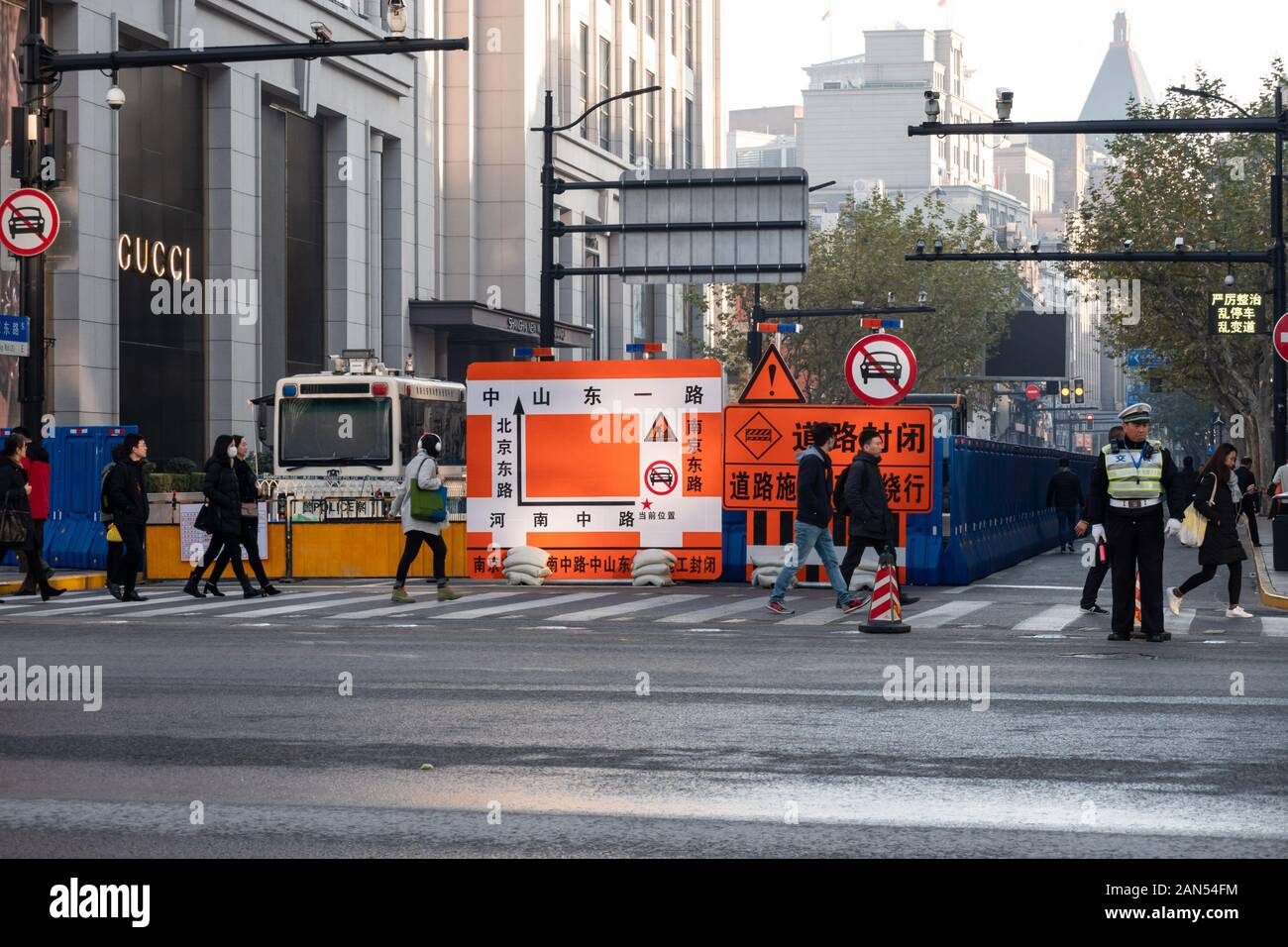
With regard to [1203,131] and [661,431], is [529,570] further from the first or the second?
[1203,131]

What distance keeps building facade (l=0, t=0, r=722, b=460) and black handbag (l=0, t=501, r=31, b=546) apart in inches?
474

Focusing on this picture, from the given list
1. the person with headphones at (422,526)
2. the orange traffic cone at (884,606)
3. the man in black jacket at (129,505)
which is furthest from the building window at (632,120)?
the orange traffic cone at (884,606)

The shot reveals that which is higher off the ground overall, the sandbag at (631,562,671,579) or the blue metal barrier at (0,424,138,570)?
the blue metal barrier at (0,424,138,570)

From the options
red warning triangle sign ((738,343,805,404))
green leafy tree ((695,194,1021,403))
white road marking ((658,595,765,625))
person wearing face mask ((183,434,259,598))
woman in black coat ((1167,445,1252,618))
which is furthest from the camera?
green leafy tree ((695,194,1021,403))

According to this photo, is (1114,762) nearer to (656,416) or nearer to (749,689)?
(749,689)

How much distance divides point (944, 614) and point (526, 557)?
614 cm

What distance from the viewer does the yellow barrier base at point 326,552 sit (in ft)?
85.6

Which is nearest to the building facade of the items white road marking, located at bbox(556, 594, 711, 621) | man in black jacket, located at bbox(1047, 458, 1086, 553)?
man in black jacket, located at bbox(1047, 458, 1086, 553)

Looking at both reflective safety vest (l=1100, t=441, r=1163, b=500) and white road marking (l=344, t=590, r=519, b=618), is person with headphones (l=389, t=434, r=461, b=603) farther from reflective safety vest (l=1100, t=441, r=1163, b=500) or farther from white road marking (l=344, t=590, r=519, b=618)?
reflective safety vest (l=1100, t=441, r=1163, b=500)

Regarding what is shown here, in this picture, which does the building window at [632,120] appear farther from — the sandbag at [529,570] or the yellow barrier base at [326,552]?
the sandbag at [529,570]

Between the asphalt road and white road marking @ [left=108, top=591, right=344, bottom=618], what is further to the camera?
white road marking @ [left=108, top=591, right=344, bottom=618]

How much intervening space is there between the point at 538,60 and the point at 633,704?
47.9 m

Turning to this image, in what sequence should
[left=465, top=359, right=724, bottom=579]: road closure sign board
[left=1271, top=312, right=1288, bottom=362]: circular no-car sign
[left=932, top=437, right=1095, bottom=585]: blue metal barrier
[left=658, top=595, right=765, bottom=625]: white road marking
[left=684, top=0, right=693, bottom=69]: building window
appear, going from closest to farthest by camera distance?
[left=658, top=595, right=765, bottom=625]: white road marking
[left=465, top=359, right=724, bottom=579]: road closure sign board
[left=932, top=437, right=1095, bottom=585]: blue metal barrier
[left=1271, top=312, right=1288, bottom=362]: circular no-car sign
[left=684, top=0, right=693, bottom=69]: building window

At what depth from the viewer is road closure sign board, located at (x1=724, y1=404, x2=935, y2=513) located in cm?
2362
